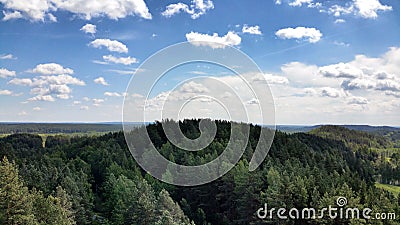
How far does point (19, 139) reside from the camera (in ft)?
467

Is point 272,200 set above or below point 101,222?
above

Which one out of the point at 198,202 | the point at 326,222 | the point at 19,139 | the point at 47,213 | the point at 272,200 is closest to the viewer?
the point at 47,213

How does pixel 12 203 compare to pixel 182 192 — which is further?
pixel 182 192

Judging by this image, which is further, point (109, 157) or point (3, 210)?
point (109, 157)

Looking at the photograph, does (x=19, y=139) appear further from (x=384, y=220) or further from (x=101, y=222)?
(x=384, y=220)

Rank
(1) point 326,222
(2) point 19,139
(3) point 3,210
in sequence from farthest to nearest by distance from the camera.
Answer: (2) point 19,139
(1) point 326,222
(3) point 3,210

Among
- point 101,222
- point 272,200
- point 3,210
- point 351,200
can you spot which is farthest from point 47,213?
point 351,200

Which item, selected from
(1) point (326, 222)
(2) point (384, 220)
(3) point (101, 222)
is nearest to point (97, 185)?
(3) point (101, 222)

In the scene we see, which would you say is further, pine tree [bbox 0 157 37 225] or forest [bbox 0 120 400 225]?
forest [bbox 0 120 400 225]

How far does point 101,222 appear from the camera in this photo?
150ft

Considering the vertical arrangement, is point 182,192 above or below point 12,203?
below

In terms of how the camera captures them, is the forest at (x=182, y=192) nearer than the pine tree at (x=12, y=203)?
No

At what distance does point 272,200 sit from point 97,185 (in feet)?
118

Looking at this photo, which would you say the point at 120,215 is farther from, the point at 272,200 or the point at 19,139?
the point at 19,139
